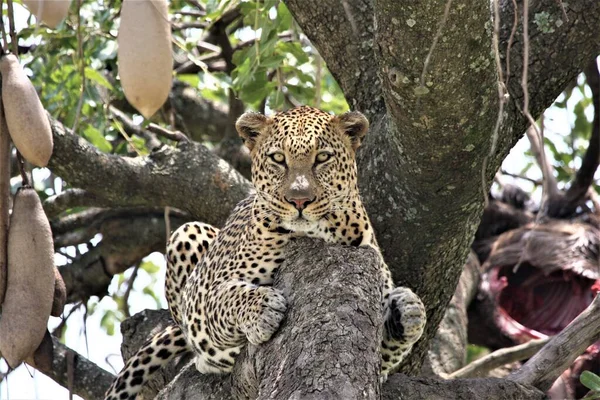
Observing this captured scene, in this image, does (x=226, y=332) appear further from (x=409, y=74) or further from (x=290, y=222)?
(x=409, y=74)

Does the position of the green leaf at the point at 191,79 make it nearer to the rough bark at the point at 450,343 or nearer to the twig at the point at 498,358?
the rough bark at the point at 450,343

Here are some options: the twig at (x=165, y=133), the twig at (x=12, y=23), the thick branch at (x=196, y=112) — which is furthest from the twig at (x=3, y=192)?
the thick branch at (x=196, y=112)

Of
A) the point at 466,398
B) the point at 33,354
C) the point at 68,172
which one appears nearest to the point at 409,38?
the point at 466,398

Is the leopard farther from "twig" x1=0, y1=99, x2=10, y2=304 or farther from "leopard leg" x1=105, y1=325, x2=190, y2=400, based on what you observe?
"twig" x1=0, y1=99, x2=10, y2=304

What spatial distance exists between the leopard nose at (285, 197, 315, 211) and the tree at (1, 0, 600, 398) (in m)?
0.45

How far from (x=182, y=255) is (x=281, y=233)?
1138 millimetres

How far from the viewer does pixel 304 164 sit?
17.0ft

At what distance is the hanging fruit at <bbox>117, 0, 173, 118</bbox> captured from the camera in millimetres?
3809

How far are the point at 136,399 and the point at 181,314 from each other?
1.69 ft

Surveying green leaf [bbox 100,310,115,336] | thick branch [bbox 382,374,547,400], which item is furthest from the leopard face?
green leaf [bbox 100,310,115,336]

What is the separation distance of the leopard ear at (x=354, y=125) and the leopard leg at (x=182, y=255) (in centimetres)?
122

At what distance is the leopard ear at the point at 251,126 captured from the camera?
5.43m

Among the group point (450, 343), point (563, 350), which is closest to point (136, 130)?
point (450, 343)

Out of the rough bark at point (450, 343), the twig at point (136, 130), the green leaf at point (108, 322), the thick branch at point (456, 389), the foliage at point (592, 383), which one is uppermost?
the twig at point (136, 130)
